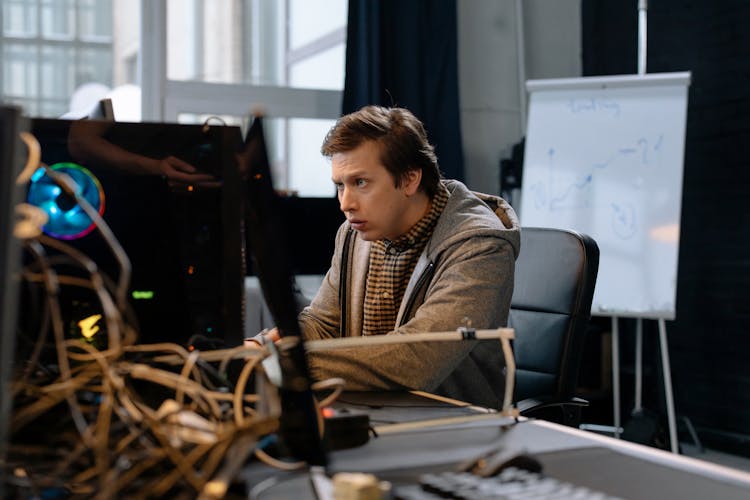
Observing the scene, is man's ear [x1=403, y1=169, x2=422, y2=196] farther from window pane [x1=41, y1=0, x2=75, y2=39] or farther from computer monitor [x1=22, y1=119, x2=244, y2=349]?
window pane [x1=41, y1=0, x2=75, y2=39]

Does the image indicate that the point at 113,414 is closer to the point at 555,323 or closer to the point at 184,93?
the point at 555,323

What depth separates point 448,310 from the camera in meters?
1.48

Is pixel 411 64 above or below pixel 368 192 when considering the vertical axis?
above

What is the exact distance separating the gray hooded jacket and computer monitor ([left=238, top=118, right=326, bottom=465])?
57 cm

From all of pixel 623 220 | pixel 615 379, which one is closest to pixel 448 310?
pixel 623 220

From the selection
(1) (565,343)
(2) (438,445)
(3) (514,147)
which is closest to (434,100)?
(3) (514,147)

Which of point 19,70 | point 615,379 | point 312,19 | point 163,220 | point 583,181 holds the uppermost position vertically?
point 312,19

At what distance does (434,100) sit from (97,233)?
317 centimetres

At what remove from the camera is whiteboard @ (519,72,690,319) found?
130 inches

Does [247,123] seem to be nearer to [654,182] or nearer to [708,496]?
[708,496]

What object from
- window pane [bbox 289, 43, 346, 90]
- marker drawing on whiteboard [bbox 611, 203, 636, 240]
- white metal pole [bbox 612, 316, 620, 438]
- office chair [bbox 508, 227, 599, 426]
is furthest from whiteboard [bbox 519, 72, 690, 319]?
office chair [bbox 508, 227, 599, 426]

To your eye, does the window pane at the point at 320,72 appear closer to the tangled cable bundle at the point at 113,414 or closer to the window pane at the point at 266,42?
the window pane at the point at 266,42

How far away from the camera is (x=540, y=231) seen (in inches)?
75.3

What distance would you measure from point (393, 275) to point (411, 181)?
205mm
